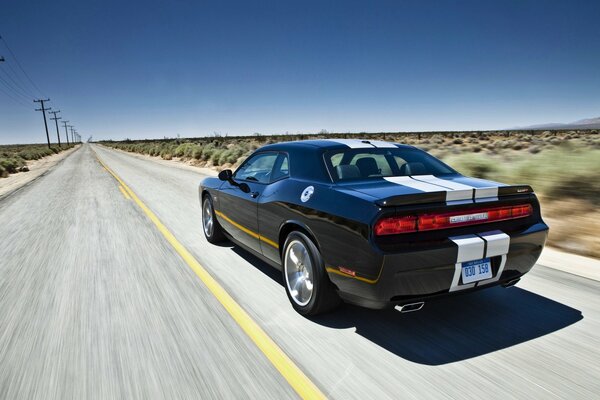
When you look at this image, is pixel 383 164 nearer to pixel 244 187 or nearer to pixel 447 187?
pixel 447 187

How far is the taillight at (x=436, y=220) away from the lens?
270 centimetres

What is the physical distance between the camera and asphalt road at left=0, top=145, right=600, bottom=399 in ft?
8.09

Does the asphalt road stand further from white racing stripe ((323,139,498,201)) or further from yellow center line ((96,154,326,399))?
white racing stripe ((323,139,498,201))

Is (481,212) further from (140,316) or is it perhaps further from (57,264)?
(57,264)

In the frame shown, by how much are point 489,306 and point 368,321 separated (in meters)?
1.13

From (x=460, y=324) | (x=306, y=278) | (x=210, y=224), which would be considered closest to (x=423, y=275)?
(x=460, y=324)

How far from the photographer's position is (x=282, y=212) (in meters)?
3.74

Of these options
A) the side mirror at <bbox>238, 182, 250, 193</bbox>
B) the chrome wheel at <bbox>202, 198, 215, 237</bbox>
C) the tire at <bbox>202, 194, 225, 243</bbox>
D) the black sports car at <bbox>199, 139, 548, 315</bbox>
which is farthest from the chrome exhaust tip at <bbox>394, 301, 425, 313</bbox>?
the chrome wheel at <bbox>202, 198, 215, 237</bbox>

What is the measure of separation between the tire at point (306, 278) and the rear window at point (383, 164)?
0.66 m

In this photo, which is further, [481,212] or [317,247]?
[317,247]

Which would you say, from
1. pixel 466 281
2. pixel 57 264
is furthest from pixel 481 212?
pixel 57 264

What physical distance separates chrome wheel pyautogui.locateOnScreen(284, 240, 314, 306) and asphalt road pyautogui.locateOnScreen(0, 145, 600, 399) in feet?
0.60

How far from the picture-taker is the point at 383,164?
411cm

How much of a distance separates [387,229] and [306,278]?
1048 mm
